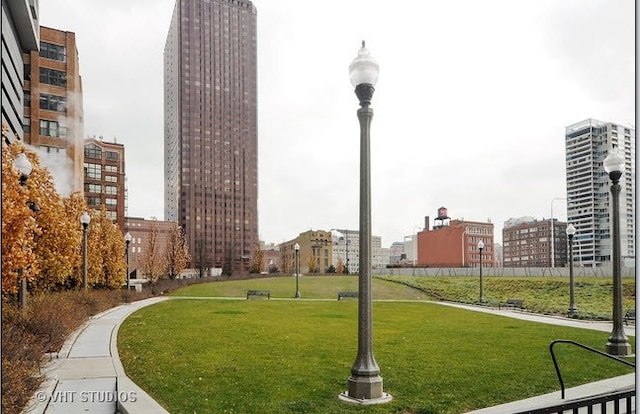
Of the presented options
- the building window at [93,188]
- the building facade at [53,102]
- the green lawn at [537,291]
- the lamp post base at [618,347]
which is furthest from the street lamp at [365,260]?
the building window at [93,188]

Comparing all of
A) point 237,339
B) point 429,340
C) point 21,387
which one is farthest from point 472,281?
point 21,387

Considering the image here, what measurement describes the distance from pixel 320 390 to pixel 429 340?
15.1 ft

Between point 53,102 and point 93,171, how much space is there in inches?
387

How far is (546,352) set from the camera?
25.8 ft

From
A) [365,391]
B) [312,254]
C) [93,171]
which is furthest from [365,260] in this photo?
[312,254]

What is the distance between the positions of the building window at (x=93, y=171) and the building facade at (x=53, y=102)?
15.2 feet

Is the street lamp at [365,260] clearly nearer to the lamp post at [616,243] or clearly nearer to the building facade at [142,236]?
the lamp post at [616,243]

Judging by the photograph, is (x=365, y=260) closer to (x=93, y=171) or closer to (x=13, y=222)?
(x=13, y=222)

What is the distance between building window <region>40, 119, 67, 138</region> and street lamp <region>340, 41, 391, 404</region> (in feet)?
20.5

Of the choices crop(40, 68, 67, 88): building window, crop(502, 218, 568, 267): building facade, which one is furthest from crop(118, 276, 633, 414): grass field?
crop(40, 68, 67, 88): building window

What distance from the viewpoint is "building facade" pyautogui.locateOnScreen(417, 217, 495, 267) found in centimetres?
4881

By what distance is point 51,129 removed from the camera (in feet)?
31.0

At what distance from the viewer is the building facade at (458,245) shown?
48812 millimetres

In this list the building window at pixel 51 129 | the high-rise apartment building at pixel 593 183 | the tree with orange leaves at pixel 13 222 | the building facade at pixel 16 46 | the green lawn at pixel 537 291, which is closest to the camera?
the tree with orange leaves at pixel 13 222
